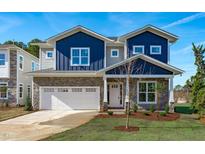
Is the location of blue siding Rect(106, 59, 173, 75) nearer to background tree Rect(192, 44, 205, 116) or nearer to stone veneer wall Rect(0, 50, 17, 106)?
background tree Rect(192, 44, 205, 116)

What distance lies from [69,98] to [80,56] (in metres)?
3.56

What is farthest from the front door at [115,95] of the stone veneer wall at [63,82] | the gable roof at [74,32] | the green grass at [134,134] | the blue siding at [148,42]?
the green grass at [134,134]

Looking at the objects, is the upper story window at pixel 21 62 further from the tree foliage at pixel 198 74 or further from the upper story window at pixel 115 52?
the tree foliage at pixel 198 74

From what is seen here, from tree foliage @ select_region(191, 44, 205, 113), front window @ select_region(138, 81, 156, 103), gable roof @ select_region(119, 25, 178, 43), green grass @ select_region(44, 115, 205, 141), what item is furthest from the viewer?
gable roof @ select_region(119, 25, 178, 43)

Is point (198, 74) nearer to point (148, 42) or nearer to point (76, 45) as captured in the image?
point (148, 42)

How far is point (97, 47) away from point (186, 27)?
7.83 m

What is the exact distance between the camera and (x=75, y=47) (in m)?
23.0

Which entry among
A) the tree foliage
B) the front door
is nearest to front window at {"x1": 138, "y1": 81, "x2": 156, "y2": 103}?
the front door

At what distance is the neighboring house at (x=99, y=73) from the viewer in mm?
20859

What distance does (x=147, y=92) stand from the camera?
2177cm

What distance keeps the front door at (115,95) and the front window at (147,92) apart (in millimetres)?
1881

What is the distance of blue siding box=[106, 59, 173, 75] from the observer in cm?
2076

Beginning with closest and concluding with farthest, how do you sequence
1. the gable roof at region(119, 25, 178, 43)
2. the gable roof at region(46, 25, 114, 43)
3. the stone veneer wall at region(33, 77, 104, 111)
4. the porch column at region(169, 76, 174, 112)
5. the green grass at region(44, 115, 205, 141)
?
1. the green grass at region(44, 115, 205, 141)
2. the porch column at region(169, 76, 174, 112)
3. the stone veneer wall at region(33, 77, 104, 111)
4. the gable roof at region(46, 25, 114, 43)
5. the gable roof at region(119, 25, 178, 43)
